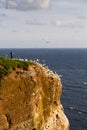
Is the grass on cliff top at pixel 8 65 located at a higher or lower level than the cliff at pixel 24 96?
higher

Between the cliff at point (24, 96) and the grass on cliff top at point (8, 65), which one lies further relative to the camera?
the grass on cliff top at point (8, 65)

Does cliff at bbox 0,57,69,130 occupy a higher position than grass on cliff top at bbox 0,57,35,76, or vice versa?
grass on cliff top at bbox 0,57,35,76

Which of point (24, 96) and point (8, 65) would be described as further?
point (8, 65)

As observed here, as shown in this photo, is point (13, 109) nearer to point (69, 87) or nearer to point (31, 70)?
point (31, 70)

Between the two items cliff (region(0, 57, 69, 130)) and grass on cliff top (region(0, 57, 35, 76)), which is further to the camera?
grass on cliff top (region(0, 57, 35, 76))

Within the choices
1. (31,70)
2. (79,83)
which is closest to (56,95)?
(31,70)

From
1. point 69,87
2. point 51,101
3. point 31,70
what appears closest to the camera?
point 31,70

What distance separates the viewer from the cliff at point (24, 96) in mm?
48594

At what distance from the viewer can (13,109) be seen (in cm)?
4916

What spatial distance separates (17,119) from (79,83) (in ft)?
347

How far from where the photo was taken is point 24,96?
50.2 m

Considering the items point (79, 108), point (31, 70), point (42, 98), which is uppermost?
point (31, 70)

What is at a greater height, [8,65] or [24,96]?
[8,65]

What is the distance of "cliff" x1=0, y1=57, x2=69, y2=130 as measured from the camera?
48.6 metres
